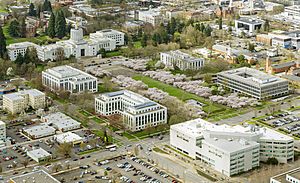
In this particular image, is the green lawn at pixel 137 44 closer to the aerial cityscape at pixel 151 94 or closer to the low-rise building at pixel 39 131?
the aerial cityscape at pixel 151 94

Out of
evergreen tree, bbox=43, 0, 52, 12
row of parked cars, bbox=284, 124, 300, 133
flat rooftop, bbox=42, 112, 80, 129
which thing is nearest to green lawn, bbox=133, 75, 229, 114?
row of parked cars, bbox=284, 124, 300, 133

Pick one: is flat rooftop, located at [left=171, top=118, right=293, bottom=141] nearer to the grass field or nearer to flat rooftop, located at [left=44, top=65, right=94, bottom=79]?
flat rooftop, located at [left=44, top=65, right=94, bottom=79]

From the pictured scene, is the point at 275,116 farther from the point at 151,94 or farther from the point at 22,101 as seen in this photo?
the point at 22,101

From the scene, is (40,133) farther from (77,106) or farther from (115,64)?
(115,64)

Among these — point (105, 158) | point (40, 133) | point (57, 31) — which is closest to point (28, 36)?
point (57, 31)

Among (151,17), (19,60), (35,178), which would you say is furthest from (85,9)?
(35,178)

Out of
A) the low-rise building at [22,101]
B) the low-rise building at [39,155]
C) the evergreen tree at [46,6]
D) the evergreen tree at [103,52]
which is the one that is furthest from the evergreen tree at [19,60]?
the evergreen tree at [46,6]

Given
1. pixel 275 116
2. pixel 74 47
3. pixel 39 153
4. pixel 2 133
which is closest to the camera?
pixel 39 153
